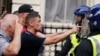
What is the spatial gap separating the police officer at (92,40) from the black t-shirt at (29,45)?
1.20m

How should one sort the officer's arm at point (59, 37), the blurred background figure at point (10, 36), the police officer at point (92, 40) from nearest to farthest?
the police officer at point (92, 40) < the blurred background figure at point (10, 36) < the officer's arm at point (59, 37)

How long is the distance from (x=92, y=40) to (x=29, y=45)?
4.61 ft

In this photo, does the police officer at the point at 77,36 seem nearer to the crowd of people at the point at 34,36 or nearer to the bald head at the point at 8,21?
the crowd of people at the point at 34,36

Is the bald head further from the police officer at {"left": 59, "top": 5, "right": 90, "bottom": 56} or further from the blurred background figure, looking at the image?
the police officer at {"left": 59, "top": 5, "right": 90, "bottom": 56}

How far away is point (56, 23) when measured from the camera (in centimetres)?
1000

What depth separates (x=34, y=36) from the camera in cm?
536

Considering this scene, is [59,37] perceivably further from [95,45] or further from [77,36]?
[95,45]

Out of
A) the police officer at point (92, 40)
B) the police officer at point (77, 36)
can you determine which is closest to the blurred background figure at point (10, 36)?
the police officer at point (92, 40)

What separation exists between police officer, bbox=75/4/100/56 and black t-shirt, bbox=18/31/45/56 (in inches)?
47.3

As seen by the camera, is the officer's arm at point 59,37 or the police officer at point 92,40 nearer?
the police officer at point 92,40

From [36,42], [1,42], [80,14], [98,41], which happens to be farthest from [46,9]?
[98,41]

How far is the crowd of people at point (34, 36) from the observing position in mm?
4055

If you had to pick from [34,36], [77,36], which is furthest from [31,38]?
[77,36]

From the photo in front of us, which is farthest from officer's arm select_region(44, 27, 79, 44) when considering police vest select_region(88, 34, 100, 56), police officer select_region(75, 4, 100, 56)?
police vest select_region(88, 34, 100, 56)
